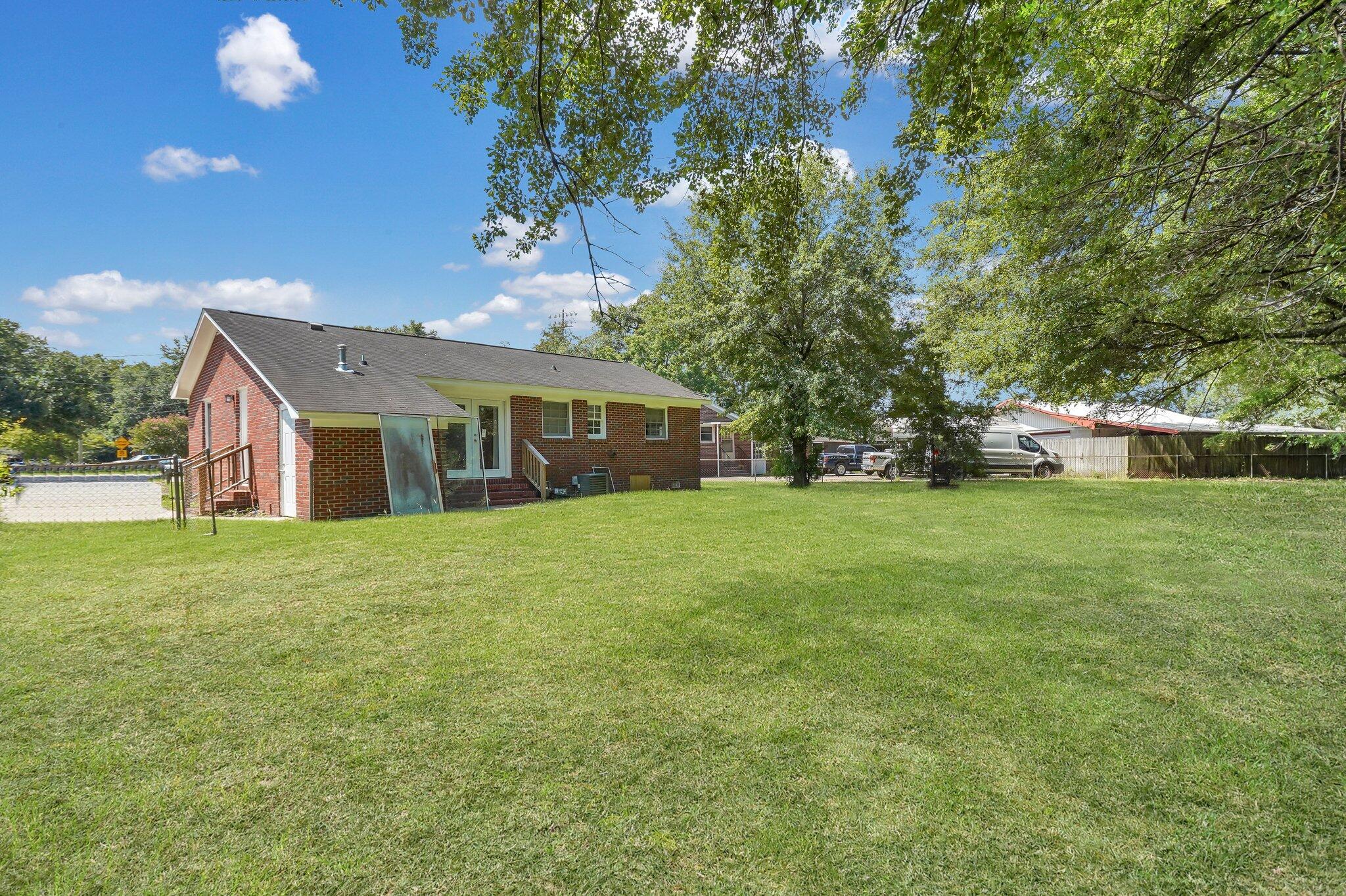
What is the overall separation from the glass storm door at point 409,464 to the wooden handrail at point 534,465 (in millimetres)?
3322

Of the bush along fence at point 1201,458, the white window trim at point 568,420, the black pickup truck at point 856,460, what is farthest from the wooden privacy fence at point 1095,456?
the white window trim at point 568,420

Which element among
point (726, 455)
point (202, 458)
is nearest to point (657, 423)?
point (202, 458)

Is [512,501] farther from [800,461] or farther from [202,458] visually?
[800,461]

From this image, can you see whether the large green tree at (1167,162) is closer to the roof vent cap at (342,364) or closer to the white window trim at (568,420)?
the white window trim at (568,420)

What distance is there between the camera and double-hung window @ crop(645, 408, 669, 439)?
19620 millimetres

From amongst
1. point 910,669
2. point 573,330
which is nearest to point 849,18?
point 910,669

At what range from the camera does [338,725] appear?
10.0ft

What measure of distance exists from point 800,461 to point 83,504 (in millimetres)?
19892

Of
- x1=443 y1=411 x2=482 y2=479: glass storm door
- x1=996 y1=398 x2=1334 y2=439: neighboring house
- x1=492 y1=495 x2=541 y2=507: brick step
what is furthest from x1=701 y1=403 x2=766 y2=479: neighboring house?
x1=443 y1=411 x2=482 y2=479: glass storm door

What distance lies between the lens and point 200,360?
15.5 meters

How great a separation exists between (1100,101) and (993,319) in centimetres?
933

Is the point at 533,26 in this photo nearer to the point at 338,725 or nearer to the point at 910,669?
the point at 338,725

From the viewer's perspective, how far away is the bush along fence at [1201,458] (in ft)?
62.2

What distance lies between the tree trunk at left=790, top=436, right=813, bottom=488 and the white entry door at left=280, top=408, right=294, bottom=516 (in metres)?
14.4
